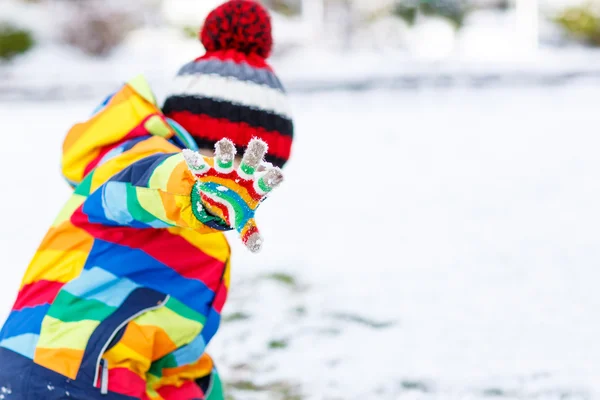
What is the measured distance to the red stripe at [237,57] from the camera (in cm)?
180

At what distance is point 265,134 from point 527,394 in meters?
1.23

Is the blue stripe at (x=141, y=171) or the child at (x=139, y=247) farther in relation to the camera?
the child at (x=139, y=247)

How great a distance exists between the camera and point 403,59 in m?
12.7

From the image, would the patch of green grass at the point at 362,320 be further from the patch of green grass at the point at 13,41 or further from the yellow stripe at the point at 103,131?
the patch of green grass at the point at 13,41

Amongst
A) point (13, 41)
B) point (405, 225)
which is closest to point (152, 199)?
point (405, 225)

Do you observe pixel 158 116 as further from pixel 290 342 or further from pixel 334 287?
pixel 334 287

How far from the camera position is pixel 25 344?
1587mm

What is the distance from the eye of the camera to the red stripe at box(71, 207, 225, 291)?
5.28ft

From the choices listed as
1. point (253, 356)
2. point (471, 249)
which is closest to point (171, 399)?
point (253, 356)

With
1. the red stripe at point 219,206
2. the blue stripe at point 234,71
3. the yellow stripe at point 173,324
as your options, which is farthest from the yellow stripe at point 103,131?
the red stripe at point 219,206

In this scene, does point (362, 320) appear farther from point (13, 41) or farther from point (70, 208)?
point (13, 41)

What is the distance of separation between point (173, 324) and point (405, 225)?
113 inches

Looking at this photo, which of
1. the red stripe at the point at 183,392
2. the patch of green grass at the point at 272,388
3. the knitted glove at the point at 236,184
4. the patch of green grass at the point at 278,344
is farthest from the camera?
the patch of green grass at the point at 278,344

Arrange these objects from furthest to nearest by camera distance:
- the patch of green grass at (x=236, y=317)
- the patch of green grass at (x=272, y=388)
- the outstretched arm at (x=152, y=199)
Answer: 1. the patch of green grass at (x=236, y=317)
2. the patch of green grass at (x=272, y=388)
3. the outstretched arm at (x=152, y=199)
